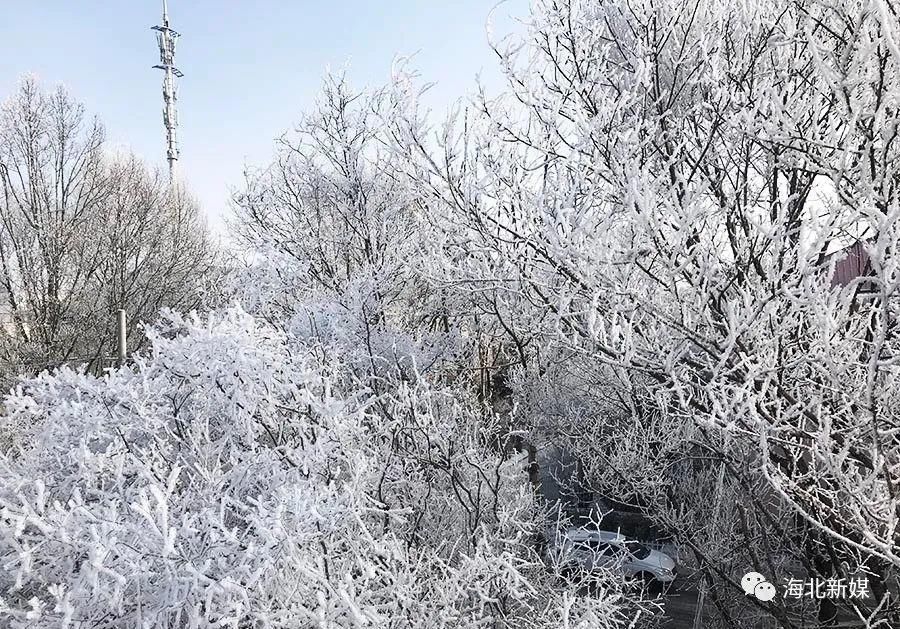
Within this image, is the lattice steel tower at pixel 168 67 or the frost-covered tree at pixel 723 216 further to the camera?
the lattice steel tower at pixel 168 67

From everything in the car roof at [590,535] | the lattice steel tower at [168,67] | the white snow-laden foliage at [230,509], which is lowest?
the car roof at [590,535]

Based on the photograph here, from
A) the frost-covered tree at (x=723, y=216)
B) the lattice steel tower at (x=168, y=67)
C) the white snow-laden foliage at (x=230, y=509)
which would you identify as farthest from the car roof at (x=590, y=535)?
the lattice steel tower at (x=168, y=67)

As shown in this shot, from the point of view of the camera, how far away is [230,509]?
4.29 metres

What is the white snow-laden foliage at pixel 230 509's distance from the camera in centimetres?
346

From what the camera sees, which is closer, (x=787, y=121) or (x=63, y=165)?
(x=787, y=121)

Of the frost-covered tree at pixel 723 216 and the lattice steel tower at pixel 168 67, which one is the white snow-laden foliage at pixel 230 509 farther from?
the lattice steel tower at pixel 168 67

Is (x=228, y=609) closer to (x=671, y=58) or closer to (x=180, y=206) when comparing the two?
(x=671, y=58)

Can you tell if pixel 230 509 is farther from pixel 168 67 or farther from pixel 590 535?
pixel 168 67

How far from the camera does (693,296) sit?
368cm

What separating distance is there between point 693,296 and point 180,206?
68.6 ft

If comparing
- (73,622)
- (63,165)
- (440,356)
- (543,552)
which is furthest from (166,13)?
(73,622)

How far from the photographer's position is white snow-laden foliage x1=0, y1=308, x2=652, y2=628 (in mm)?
3463

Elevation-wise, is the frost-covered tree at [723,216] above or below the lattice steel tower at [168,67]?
below

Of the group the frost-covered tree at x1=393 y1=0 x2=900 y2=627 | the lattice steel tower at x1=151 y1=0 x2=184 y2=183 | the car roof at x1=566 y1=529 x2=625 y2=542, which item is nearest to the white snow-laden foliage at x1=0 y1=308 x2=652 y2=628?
the car roof at x1=566 y1=529 x2=625 y2=542
